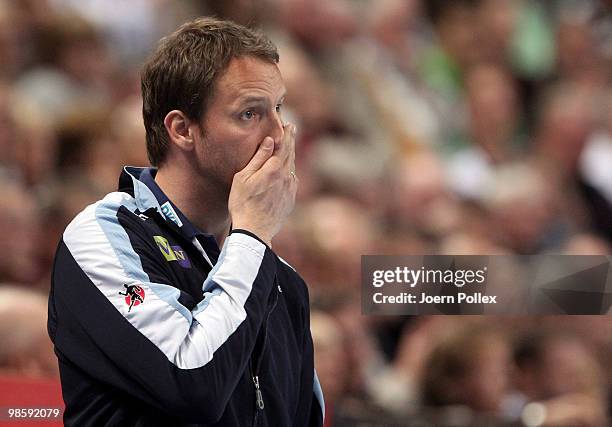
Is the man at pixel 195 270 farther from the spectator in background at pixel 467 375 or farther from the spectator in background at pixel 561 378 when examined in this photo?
the spectator in background at pixel 561 378

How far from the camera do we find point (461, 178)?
12.4 feet

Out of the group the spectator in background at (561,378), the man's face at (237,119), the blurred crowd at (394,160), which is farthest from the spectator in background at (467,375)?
the man's face at (237,119)

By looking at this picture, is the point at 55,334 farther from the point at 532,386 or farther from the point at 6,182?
the point at 532,386

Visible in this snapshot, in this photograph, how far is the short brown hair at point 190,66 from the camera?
5.68 ft

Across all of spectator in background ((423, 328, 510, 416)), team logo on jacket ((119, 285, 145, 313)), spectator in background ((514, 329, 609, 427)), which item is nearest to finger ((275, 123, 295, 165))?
team logo on jacket ((119, 285, 145, 313))

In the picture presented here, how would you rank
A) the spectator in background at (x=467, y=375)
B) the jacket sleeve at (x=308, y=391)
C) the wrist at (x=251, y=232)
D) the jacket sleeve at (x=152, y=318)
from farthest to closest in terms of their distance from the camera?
the spectator in background at (x=467, y=375)
the jacket sleeve at (x=308, y=391)
the wrist at (x=251, y=232)
the jacket sleeve at (x=152, y=318)

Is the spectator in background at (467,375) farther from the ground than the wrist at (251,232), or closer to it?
farther from the ground

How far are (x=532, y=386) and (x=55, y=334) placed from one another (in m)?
2.53

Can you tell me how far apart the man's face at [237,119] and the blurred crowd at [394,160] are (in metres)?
1.31

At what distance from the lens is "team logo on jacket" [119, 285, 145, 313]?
1510 millimetres

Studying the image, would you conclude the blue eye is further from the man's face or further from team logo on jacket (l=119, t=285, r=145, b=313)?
team logo on jacket (l=119, t=285, r=145, b=313)

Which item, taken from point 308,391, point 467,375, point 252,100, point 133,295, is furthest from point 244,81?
point 467,375

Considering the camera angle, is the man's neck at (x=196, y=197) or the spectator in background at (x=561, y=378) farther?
the spectator in background at (x=561, y=378)

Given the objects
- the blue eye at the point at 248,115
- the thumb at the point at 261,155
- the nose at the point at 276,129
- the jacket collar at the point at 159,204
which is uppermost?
the blue eye at the point at 248,115
